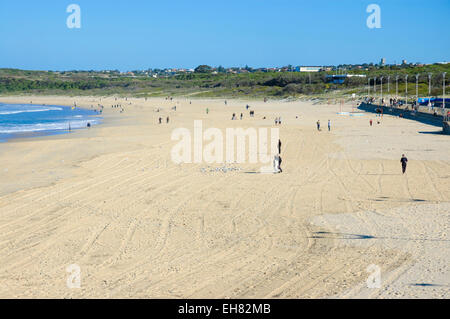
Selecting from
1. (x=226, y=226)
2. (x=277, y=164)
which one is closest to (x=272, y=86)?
(x=277, y=164)

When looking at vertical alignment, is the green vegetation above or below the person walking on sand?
above

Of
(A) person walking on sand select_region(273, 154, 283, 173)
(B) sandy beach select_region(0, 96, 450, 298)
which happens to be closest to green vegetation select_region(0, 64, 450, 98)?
(A) person walking on sand select_region(273, 154, 283, 173)

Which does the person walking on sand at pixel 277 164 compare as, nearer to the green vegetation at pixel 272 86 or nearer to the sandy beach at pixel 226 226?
the sandy beach at pixel 226 226

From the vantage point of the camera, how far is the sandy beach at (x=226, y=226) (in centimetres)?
910

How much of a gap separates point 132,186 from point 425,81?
250 feet

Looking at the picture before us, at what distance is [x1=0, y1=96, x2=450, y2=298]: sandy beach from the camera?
29.9 feet

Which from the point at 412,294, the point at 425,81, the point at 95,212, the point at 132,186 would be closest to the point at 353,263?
the point at 412,294

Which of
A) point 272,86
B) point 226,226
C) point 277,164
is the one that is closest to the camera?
point 226,226

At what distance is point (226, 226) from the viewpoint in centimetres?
1279

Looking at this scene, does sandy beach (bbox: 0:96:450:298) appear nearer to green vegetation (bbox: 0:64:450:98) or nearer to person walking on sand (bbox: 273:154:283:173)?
person walking on sand (bbox: 273:154:283:173)

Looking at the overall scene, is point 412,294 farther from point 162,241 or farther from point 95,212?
point 95,212

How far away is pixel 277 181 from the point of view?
18281 millimetres

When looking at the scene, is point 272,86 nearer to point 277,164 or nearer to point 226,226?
point 277,164

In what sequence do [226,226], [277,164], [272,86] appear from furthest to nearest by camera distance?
[272,86] → [277,164] → [226,226]
